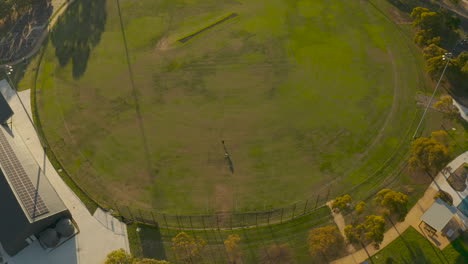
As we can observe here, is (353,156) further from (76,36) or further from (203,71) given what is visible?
(76,36)

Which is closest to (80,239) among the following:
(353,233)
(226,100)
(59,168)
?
(59,168)

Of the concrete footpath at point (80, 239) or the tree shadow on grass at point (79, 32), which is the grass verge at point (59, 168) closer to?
the concrete footpath at point (80, 239)

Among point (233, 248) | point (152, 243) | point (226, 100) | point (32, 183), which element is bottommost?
point (152, 243)

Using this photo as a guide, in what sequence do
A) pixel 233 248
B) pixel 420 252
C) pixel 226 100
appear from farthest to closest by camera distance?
pixel 226 100 → pixel 233 248 → pixel 420 252

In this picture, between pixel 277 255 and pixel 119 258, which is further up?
pixel 119 258

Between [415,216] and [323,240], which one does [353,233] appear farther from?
[415,216]

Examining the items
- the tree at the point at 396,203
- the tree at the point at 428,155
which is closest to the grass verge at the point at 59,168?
the tree at the point at 396,203

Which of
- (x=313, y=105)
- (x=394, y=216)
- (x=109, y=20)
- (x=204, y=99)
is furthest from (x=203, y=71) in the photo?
(x=394, y=216)

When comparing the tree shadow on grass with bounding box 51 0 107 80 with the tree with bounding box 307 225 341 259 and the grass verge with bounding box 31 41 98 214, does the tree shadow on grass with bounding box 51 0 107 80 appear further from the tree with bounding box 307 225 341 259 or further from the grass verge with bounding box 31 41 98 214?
the tree with bounding box 307 225 341 259
